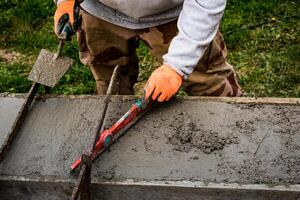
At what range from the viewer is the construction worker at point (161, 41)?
2363 mm

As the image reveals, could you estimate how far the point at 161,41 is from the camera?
113 inches

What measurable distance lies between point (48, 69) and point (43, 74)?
5 centimetres

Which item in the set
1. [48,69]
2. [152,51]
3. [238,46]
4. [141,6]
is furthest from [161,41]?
[238,46]

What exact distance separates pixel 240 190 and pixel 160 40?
107 cm

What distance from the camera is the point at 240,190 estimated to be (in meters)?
2.10

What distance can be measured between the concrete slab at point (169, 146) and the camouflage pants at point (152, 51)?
0.44 m

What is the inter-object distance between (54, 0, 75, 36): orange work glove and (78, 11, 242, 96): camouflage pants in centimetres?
10

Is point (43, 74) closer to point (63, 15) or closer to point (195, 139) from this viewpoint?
point (63, 15)

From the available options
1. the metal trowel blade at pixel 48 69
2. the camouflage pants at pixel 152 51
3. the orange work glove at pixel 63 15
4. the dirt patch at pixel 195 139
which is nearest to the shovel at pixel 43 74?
the metal trowel blade at pixel 48 69

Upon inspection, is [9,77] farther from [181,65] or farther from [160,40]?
[181,65]

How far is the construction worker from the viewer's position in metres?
2.36

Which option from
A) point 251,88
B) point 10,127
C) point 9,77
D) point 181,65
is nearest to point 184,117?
point 181,65

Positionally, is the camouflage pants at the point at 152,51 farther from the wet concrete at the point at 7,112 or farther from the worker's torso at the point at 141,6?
the wet concrete at the point at 7,112

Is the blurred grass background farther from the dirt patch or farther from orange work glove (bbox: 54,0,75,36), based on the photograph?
the dirt patch
